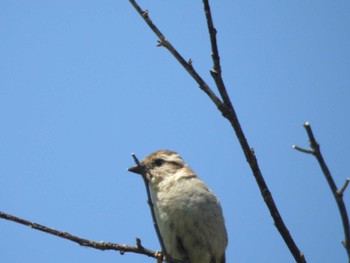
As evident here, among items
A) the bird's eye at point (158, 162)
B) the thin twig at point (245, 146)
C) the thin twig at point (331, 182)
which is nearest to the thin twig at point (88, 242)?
the thin twig at point (245, 146)

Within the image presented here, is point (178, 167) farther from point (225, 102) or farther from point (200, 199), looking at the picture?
point (225, 102)

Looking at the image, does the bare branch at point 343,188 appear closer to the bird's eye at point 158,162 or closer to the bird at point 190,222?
the bird at point 190,222

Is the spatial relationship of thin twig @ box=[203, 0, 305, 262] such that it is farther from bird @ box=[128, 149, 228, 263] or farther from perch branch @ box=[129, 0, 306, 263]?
bird @ box=[128, 149, 228, 263]

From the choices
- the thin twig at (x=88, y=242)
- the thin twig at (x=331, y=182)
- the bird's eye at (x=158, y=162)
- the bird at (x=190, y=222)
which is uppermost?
the bird's eye at (x=158, y=162)

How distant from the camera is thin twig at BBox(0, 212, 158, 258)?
398cm

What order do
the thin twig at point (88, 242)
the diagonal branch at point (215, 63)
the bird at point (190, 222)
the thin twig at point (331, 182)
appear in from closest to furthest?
the thin twig at point (331, 182), the diagonal branch at point (215, 63), the thin twig at point (88, 242), the bird at point (190, 222)

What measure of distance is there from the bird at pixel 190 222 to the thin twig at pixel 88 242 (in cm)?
85

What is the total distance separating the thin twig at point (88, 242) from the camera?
3.98 m

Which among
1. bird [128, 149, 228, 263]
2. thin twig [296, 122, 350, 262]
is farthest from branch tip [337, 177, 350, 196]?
bird [128, 149, 228, 263]

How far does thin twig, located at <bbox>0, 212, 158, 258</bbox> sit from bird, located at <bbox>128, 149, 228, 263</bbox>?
853 mm

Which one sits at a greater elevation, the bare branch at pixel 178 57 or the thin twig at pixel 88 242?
the bare branch at pixel 178 57

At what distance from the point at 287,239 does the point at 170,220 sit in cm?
188

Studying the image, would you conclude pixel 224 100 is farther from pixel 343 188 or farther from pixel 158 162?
pixel 158 162

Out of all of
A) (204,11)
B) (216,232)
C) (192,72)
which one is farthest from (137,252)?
(204,11)
